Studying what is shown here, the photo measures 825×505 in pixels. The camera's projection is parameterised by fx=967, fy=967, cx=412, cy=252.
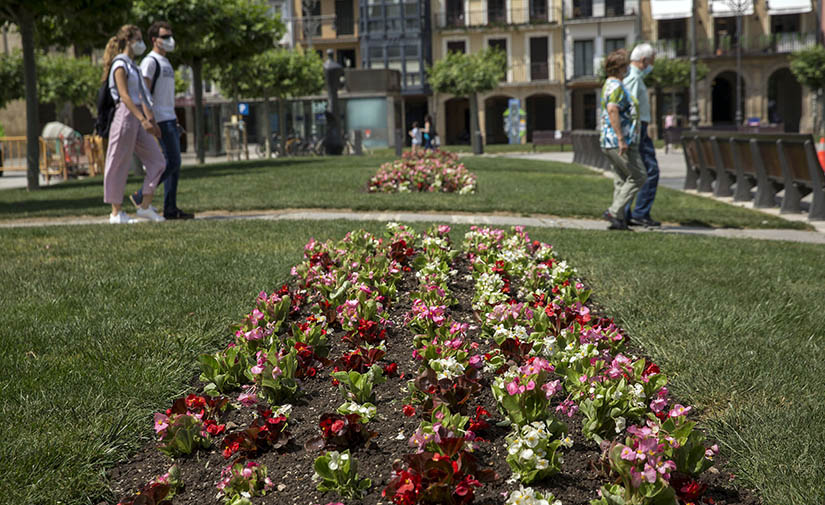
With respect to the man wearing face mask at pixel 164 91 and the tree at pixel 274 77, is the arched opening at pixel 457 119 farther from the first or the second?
the man wearing face mask at pixel 164 91

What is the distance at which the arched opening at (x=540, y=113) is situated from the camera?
197 ft

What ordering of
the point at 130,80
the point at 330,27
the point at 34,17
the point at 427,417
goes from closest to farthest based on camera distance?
the point at 427,417, the point at 130,80, the point at 34,17, the point at 330,27

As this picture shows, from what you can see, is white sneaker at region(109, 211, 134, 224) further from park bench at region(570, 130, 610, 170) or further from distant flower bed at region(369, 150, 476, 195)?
park bench at region(570, 130, 610, 170)

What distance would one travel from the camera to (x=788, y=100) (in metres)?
59.8

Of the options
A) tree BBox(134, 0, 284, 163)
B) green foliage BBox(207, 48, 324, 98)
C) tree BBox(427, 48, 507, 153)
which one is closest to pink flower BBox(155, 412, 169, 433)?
tree BBox(134, 0, 284, 163)

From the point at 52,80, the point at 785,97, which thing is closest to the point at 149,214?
the point at 52,80

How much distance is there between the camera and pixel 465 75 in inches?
1887

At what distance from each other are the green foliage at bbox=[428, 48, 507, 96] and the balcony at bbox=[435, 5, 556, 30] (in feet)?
31.9

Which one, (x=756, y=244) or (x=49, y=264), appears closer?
(x=49, y=264)

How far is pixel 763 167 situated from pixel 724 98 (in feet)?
167

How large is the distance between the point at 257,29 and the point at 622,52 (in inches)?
748

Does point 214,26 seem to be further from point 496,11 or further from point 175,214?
point 496,11

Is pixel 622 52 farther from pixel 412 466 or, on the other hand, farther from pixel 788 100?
pixel 788 100

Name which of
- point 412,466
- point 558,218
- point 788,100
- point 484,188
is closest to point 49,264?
point 412,466
